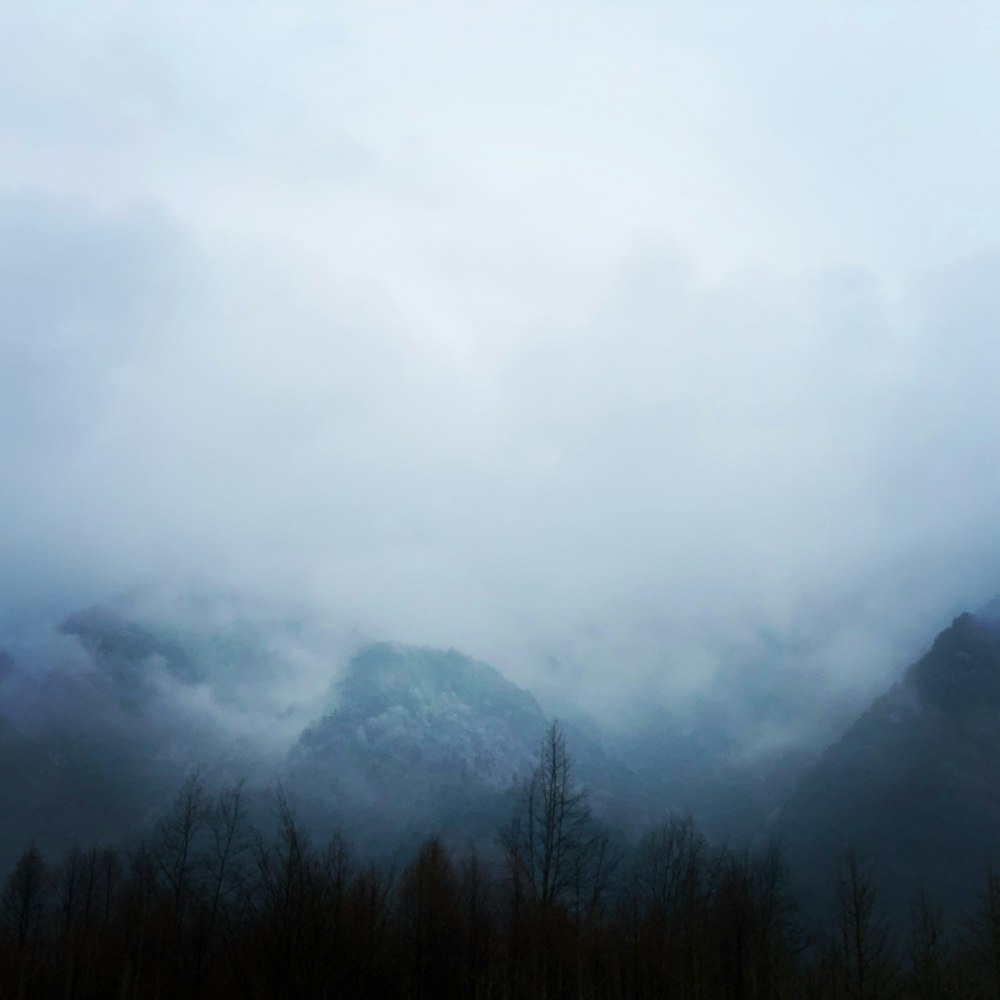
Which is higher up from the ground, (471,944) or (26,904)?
(26,904)

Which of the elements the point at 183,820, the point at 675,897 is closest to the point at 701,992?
the point at 675,897

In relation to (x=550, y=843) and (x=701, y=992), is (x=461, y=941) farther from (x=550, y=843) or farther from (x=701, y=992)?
(x=701, y=992)

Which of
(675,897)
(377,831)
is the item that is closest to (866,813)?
(675,897)

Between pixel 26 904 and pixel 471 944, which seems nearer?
pixel 471 944

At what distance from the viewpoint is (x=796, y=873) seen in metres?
114

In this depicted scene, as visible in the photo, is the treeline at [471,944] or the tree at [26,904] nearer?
the treeline at [471,944]

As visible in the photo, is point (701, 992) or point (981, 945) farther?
point (981, 945)

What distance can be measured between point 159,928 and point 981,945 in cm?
4544

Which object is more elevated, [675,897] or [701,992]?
[675,897]

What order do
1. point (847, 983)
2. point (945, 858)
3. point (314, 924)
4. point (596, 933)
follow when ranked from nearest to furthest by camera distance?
point (314, 924) < point (847, 983) < point (596, 933) < point (945, 858)

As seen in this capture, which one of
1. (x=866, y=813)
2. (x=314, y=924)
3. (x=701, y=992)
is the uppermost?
(x=866, y=813)

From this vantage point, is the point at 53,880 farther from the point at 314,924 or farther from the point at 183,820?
Result: the point at 314,924

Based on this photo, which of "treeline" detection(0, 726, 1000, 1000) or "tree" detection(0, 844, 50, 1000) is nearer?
"treeline" detection(0, 726, 1000, 1000)

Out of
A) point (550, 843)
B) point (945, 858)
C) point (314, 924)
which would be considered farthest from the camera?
point (945, 858)
